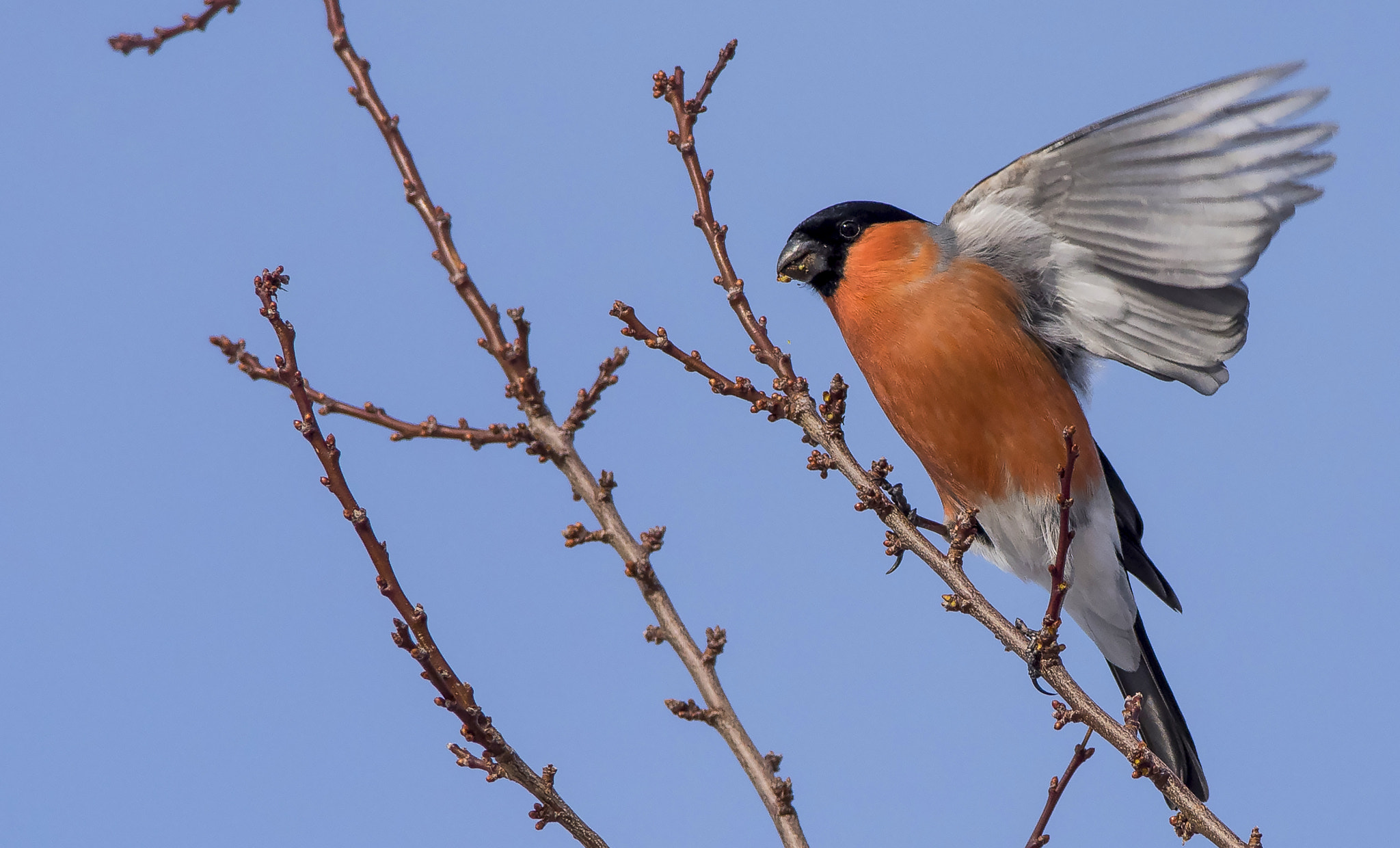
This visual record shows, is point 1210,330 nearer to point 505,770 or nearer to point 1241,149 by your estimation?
point 1241,149

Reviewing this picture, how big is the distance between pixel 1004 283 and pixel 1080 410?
2.05ft

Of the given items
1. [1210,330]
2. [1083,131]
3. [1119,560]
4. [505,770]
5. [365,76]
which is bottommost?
[505,770]

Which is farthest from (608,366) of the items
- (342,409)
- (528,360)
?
(342,409)

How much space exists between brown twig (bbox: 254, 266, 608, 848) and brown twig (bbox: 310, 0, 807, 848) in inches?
14.4

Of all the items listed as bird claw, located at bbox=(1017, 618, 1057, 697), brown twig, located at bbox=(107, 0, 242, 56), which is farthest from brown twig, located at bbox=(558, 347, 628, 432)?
bird claw, located at bbox=(1017, 618, 1057, 697)

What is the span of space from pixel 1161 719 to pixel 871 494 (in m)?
2.28

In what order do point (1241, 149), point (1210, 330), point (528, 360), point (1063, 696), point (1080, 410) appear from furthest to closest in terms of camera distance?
1. point (1080, 410)
2. point (1210, 330)
3. point (1241, 149)
4. point (1063, 696)
5. point (528, 360)

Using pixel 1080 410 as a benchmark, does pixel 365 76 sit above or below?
below

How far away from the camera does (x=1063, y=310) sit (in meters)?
4.54

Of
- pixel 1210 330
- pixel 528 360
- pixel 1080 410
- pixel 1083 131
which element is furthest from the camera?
pixel 1080 410

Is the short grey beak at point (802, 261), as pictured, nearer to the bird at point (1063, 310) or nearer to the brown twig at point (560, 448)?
the bird at point (1063, 310)

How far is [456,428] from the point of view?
216 cm

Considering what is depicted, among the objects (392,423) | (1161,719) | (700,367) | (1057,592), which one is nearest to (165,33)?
(392,423)

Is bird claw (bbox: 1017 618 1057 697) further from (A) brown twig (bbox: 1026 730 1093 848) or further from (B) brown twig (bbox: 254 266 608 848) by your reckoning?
(B) brown twig (bbox: 254 266 608 848)
